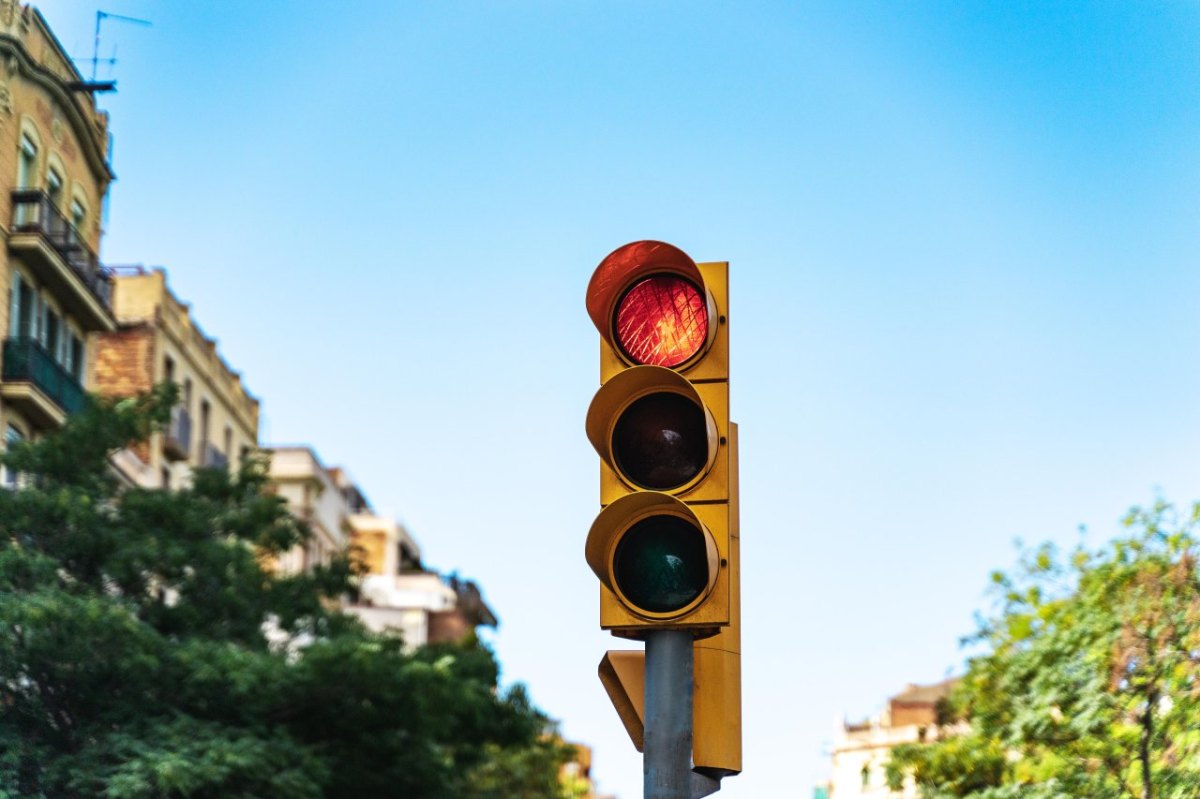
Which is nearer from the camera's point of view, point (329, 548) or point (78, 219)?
point (78, 219)

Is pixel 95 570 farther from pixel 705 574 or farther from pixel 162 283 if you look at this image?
pixel 705 574

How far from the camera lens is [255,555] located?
2852cm

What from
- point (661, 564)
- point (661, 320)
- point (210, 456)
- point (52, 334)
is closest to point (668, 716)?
point (661, 564)

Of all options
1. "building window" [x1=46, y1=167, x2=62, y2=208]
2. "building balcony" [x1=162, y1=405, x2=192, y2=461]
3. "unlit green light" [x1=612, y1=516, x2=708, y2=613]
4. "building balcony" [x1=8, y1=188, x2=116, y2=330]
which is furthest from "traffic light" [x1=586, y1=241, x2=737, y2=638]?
"building balcony" [x1=162, y1=405, x2=192, y2=461]

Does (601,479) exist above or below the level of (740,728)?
above

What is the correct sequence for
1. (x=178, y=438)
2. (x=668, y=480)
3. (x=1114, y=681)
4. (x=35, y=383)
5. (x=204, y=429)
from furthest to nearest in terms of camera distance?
(x=204, y=429) → (x=178, y=438) → (x=35, y=383) → (x=1114, y=681) → (x=668, y=480)

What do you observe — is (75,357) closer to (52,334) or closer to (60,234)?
(52,334)

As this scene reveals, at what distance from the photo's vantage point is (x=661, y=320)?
507 centimetres

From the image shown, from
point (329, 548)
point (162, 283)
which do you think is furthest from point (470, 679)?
point (329, 548)

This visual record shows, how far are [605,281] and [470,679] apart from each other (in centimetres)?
2476

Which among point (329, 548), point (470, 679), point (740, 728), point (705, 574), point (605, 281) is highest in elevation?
point (329, 548)

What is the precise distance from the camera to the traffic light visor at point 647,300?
501 centimetres

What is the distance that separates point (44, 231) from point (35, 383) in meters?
2.79

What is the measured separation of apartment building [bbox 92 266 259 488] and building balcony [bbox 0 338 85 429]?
4.86 metres
